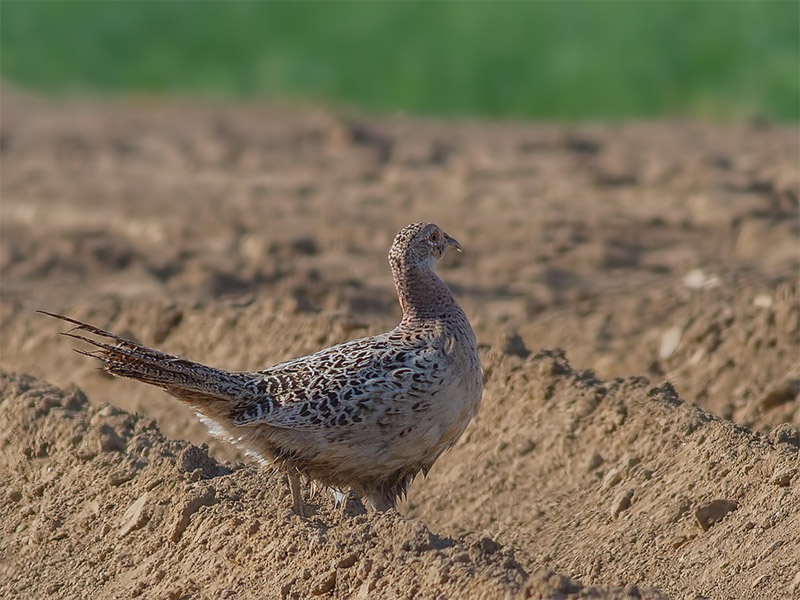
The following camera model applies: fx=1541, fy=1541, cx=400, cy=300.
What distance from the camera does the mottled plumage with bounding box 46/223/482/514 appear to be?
7652 millimetres

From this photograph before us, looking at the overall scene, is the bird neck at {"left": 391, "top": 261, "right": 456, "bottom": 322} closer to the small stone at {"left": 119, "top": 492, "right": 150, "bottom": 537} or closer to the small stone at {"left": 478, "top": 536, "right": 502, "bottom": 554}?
the small stone at {"left": 119, "top": 492, "right": 150, "bottom": 537}

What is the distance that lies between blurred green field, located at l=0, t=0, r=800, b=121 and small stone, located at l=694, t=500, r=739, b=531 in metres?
15.4

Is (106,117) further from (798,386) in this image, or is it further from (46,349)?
(798,386)

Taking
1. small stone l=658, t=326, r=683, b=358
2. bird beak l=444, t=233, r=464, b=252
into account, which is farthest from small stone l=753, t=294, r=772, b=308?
bird beak l=444, t=233, r=464, b=252

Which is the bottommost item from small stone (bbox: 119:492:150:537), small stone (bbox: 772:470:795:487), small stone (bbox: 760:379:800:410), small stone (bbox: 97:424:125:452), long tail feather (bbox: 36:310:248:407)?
small stone (bbox: 119:492:150:537)

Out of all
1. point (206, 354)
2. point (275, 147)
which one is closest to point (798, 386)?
point (206, 354)

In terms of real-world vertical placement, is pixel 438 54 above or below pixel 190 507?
above

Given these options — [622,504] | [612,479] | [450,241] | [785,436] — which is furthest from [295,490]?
[785,436]

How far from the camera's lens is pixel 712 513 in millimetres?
7953

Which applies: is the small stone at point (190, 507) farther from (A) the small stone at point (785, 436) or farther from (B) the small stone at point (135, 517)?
(A) the small stone at point (785, 436)

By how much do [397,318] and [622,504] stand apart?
4844 millimetres

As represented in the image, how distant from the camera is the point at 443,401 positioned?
25.5 ft

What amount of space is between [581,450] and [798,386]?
1917 millimetres

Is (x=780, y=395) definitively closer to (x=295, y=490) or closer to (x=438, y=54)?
(x=295, y=490)
